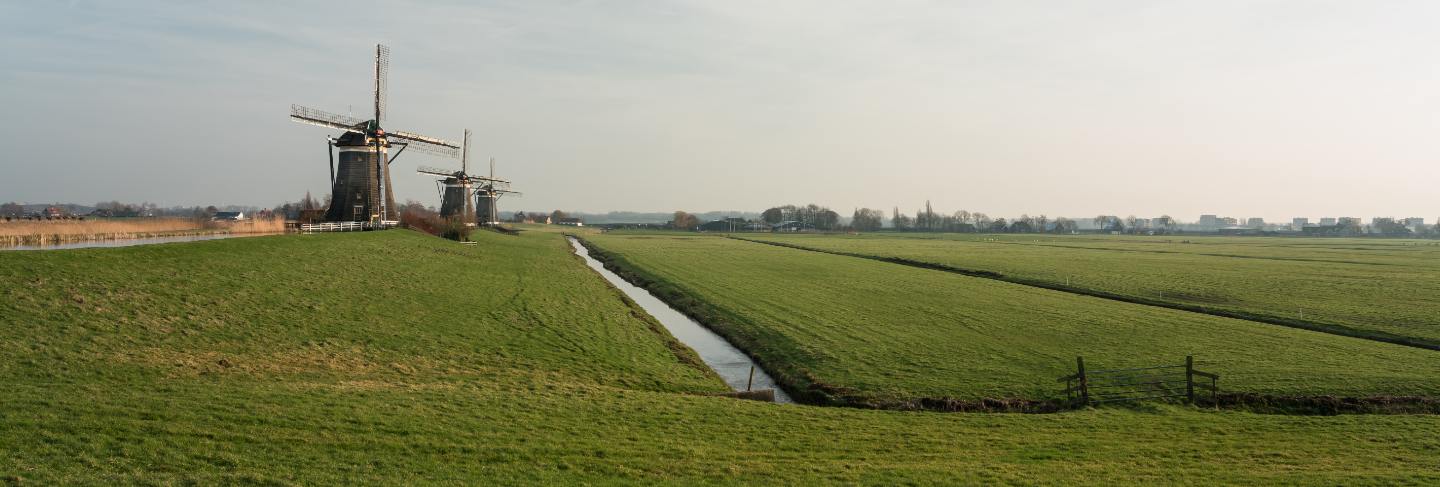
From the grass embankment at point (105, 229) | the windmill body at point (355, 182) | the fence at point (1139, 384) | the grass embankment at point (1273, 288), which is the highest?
the windmill body at point (355, 182)

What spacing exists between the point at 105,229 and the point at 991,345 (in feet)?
138

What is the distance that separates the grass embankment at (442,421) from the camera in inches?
456

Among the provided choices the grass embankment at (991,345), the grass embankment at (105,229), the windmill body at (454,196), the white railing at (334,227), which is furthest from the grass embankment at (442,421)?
the windmill body at (454,196)

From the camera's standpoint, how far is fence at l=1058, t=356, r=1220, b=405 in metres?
19.5

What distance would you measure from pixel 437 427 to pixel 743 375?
12.0 metres

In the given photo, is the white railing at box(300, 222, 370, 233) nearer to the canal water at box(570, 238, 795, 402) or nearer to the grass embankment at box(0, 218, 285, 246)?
the grass embankment at box(0, 218, 285, 246)

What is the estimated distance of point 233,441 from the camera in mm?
11719

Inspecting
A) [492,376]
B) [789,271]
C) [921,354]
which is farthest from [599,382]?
[789,271]

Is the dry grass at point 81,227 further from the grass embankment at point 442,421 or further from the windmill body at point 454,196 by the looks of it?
the windmill body at point 454,196

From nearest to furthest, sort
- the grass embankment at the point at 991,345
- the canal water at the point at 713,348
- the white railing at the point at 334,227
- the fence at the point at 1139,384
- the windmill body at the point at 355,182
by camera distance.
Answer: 1. the fence at the point at 1139,384
2. the grass embankment at the point at 991,345
3. the canal water at the point at 713,348
4. the white railing at the point at 334,227
5. the windmill body at the point at 355,182

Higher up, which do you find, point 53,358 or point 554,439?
point 53,358

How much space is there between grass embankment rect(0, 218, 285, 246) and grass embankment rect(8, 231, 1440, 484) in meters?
7.70

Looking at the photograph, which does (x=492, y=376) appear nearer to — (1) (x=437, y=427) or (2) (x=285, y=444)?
(1) (x=437, y=427)

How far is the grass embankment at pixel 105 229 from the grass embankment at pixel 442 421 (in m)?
7.70
